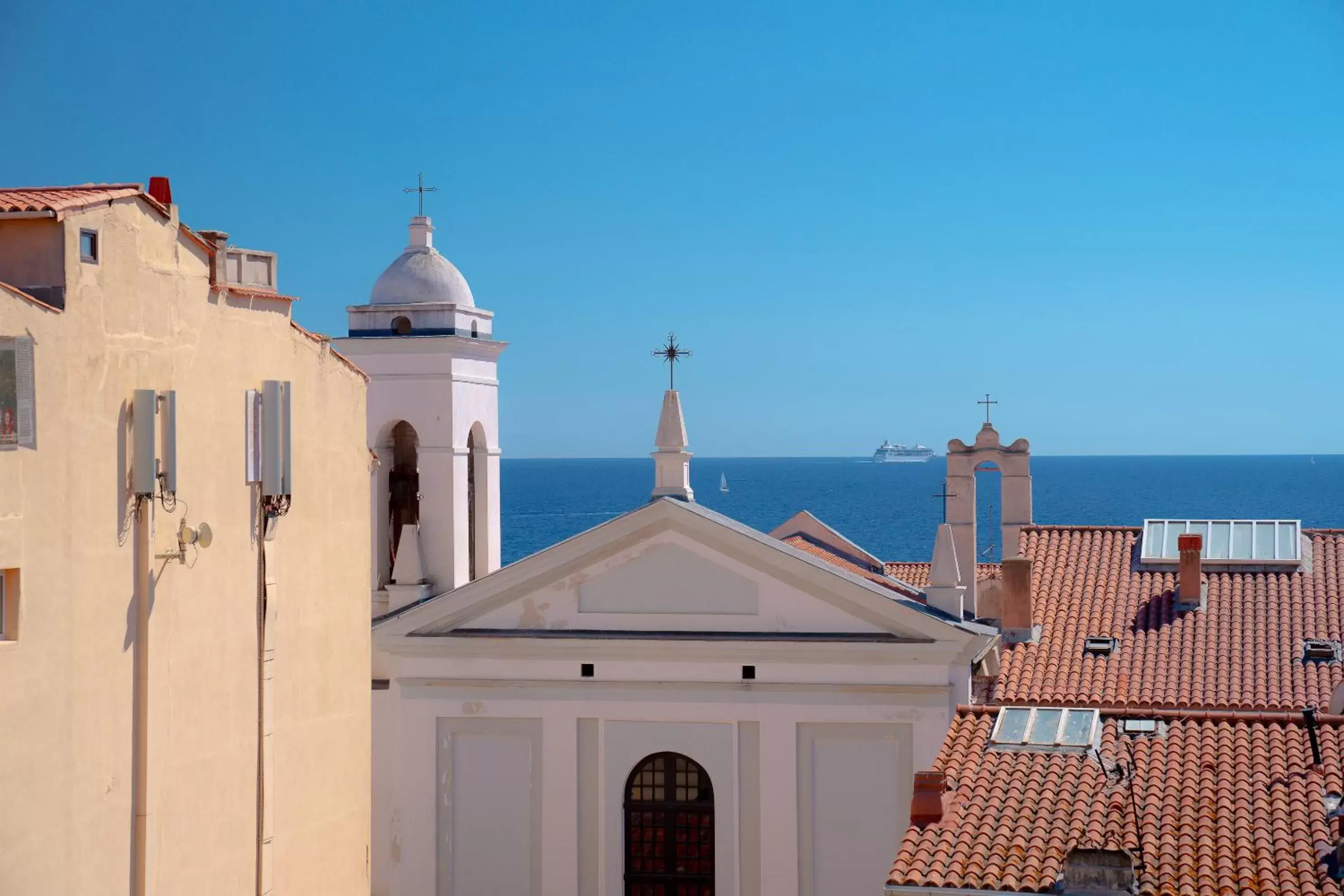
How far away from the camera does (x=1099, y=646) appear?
79.9 ft

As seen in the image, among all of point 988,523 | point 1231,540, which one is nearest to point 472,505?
point 1231,540

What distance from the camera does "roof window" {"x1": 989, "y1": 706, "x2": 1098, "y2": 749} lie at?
16.7m

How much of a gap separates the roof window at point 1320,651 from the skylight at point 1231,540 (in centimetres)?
249

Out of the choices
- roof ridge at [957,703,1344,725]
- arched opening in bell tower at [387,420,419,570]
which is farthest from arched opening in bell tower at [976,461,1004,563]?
roof ridge at [957,703,1344,725]

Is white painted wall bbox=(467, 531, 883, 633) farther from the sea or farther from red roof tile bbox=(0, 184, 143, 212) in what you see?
the sea

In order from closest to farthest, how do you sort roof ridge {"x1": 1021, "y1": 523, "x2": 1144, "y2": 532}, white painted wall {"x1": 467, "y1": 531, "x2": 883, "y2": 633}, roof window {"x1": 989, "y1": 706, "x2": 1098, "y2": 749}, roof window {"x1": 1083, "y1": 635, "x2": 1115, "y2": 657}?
roof window {"x1": 989, "y1": 706, "x2": 1098, "y2": 749}, white painted wall {"x1": 467, "y1": 531, "x2": 883, "y2": 633}, roof window {"x1": 1083, "y1": 635, "x2": 1115, "y2": 657}, roof ridge {"x1": 1021, "y1": 523, "x2": 1144, "y2": 532}

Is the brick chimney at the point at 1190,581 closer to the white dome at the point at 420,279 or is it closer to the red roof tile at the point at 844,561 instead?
the red roof tile at the point at 844,561

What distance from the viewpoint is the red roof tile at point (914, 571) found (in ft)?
106

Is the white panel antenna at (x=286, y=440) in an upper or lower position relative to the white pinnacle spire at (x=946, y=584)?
upper

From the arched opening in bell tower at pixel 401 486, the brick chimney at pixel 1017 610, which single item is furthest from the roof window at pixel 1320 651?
the arched opening in bell tower at pixel 401 486

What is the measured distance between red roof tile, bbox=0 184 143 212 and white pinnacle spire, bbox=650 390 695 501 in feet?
31.0

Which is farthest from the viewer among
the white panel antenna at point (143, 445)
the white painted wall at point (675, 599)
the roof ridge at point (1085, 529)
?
the roof ridge at point (1085, 529)

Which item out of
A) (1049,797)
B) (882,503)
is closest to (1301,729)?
(1049,797)

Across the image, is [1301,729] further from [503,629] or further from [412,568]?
[412,568]
